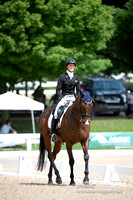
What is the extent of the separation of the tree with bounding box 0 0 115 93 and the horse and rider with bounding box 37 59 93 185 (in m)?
12.5

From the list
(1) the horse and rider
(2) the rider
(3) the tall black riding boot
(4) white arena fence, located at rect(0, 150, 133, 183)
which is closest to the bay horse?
(1) the horse and rider

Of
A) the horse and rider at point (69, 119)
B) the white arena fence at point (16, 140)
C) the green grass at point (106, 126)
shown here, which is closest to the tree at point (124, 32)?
the green grass at point (106, 126)

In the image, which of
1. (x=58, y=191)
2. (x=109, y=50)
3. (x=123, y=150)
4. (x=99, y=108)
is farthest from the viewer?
(x=109, y=50)

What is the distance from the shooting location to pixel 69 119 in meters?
11.8

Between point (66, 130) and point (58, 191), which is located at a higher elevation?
point (66, 130)

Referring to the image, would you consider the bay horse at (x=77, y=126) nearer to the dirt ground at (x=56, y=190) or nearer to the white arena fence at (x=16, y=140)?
the dirt ground at (x=56, y=190)

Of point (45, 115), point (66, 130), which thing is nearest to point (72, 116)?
point (66, 130)

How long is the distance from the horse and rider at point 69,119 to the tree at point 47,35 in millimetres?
12500

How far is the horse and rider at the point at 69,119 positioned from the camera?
11.3 metres

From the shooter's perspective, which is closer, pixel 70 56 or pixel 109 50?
pixel 70 56

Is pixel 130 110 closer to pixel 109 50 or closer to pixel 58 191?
pixel 109 50

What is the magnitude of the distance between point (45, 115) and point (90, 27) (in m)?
15.2

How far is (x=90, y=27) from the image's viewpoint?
27.6 meters

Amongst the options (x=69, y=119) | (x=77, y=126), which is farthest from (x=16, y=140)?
(x=77, y=126)
